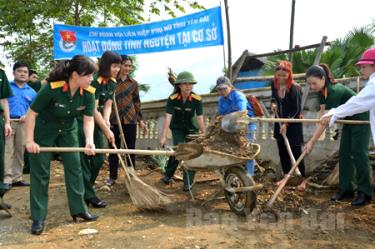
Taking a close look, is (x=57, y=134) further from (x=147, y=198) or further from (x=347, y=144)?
(x=347, y=144)

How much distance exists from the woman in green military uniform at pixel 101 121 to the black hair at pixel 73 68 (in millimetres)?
804

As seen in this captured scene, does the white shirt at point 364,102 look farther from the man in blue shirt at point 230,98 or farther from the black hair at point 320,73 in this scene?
the man in blue shirt at point 230,98

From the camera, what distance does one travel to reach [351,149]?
4754 mm

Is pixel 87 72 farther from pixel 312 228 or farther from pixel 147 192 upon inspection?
pixel 312 228

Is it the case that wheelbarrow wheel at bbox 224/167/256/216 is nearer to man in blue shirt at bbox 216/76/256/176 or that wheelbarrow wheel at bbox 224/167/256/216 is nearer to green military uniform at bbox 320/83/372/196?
man in blue shirt at bbox 216/76/256/176

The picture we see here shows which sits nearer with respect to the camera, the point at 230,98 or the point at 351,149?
the point at 351,149

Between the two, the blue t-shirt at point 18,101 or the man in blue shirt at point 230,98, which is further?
the blue t-shirt at point 18,101

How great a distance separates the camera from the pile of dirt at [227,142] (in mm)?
4338

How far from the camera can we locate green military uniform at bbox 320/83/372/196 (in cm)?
462

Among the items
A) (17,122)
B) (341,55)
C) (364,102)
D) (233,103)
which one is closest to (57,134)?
(233,103)

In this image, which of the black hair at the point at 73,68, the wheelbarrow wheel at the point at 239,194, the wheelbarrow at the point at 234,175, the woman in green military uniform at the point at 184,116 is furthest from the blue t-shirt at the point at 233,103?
the black hair at the point at 73,68

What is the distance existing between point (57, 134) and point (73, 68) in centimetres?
70

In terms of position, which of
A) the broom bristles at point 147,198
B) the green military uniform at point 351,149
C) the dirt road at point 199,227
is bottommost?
the dirt road at point 199,227

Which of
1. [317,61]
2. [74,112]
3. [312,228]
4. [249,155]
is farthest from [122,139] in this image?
[317,61]
